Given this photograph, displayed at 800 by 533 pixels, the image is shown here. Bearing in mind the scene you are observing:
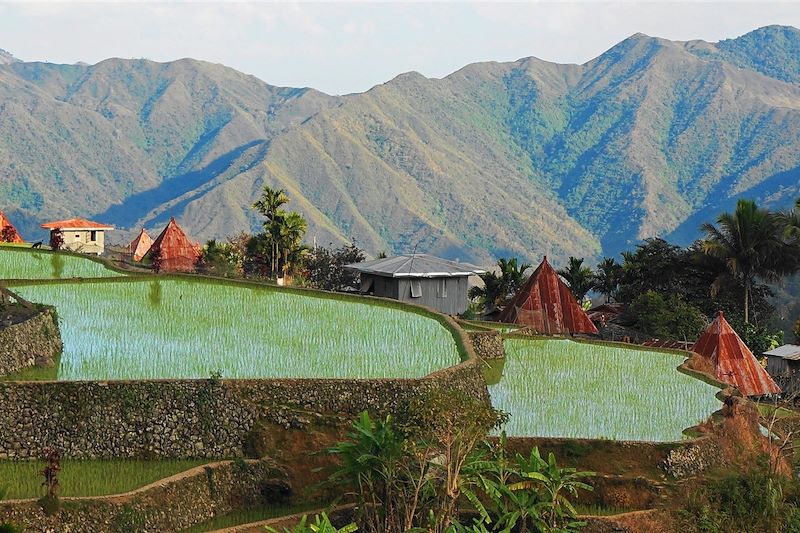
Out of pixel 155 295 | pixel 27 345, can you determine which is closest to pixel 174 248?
pixel 155 295

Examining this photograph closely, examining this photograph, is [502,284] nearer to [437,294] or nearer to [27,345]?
[437,294]

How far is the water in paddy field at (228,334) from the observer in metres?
23.0

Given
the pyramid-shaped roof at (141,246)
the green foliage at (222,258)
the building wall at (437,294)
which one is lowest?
the building wall at (437,294)

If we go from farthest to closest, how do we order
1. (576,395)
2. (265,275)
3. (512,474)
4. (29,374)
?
(265,275) → (576,395) → (29,374) → (512,474)

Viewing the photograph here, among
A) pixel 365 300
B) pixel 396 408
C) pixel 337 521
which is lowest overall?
pixel 337 521

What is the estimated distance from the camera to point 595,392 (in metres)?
25.3

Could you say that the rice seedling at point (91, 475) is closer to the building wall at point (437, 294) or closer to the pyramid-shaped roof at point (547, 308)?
the pyramid-shaped roof at point (547, 308)

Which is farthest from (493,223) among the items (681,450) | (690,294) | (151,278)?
(681,450)

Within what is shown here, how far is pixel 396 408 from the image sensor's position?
820 inches

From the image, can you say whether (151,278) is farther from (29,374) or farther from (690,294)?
(690,294)

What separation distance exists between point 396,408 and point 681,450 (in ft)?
18.8

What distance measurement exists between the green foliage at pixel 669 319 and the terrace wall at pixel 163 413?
2749cm

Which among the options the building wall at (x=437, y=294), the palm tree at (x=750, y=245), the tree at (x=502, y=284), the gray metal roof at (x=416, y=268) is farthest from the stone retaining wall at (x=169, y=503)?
the palm tree at (x=750, y=245)

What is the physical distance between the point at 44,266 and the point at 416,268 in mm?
15720
